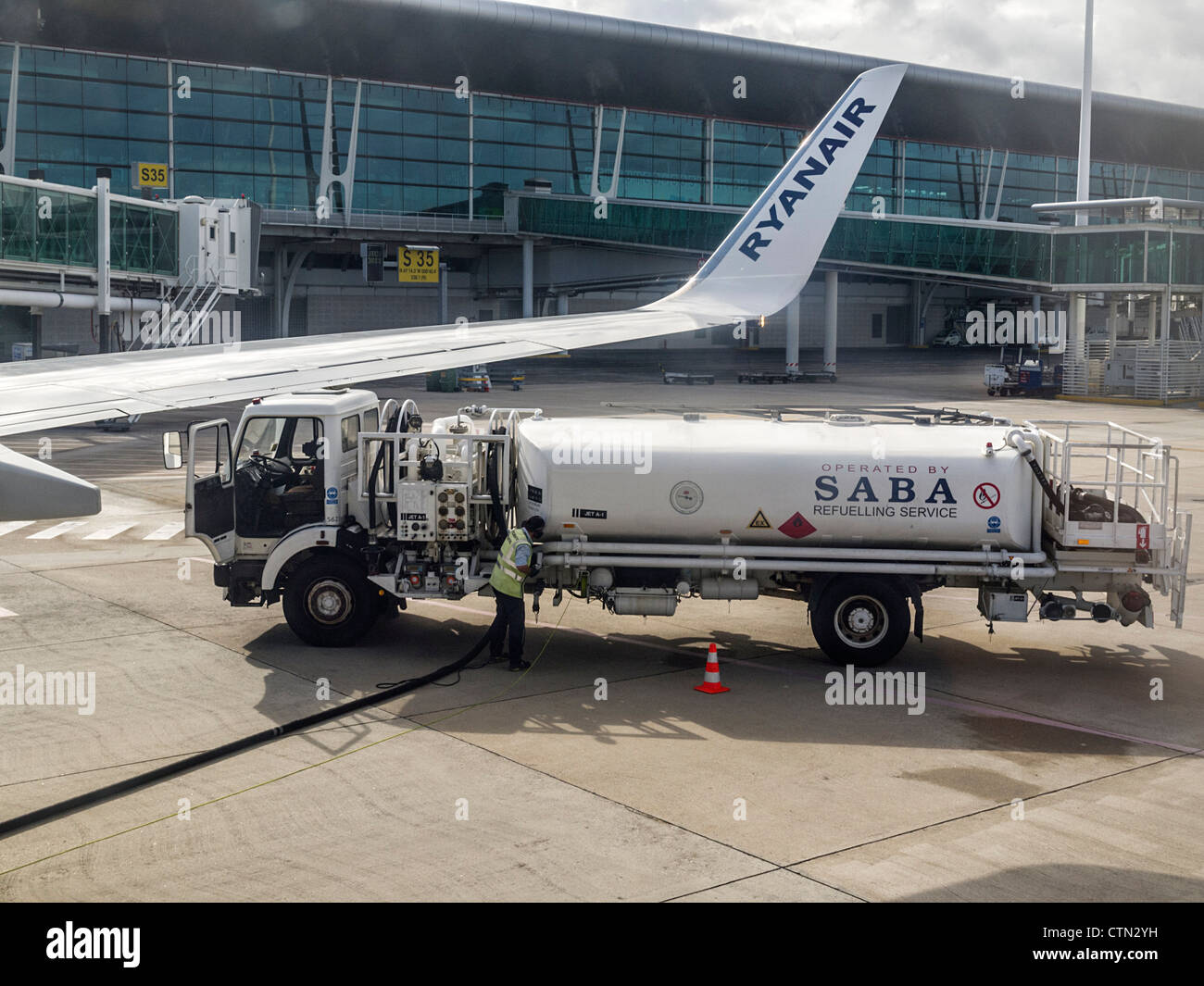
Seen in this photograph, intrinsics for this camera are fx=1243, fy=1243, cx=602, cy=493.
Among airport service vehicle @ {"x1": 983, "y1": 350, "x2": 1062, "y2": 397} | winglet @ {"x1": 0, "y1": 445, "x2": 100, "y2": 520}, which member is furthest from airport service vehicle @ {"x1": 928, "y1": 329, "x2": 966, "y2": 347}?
winglet @ {"x1": 0, "y1": 445, "x2": 100, "y2": 520}

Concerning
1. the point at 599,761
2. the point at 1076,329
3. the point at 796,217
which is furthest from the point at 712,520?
the point at 1076,329

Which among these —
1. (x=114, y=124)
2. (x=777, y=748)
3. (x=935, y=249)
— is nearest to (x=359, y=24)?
(x=114, y=124)

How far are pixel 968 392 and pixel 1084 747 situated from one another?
6007cm

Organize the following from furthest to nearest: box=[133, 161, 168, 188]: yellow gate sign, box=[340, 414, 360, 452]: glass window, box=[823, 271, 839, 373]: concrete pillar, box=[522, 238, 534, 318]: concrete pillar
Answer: box=[522, 238, 534, 318]: concrete pillar < box=[823, 271, 839, 373]: concrete pillar < box=[133, 161, 168, 188]: yellow gate sign < box=[340, 414, 360, 452]: glass window

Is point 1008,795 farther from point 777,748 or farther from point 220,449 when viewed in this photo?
point 220,449

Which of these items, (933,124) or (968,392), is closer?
(968,392)

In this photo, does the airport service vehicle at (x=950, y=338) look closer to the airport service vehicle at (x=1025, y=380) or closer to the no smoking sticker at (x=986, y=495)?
the airport service vehicle at (x=1025, y=380)

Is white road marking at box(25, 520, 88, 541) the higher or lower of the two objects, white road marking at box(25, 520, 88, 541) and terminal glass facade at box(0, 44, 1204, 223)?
the lower

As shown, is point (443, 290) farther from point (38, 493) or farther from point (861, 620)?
point (38, 493)

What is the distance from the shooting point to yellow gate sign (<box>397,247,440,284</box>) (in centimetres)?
7650

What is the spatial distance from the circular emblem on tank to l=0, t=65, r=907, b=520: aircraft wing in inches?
73.7

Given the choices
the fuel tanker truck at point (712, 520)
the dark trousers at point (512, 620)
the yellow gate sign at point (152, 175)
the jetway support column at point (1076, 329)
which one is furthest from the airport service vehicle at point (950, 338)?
the dark trousers at point (512, 620)

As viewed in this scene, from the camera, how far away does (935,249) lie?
257 ft

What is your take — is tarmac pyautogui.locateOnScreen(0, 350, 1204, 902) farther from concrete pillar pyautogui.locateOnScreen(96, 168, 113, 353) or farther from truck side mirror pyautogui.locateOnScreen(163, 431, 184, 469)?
concrete pillar pyautogui.locateOnScreen(96, 168, 113, 353)
